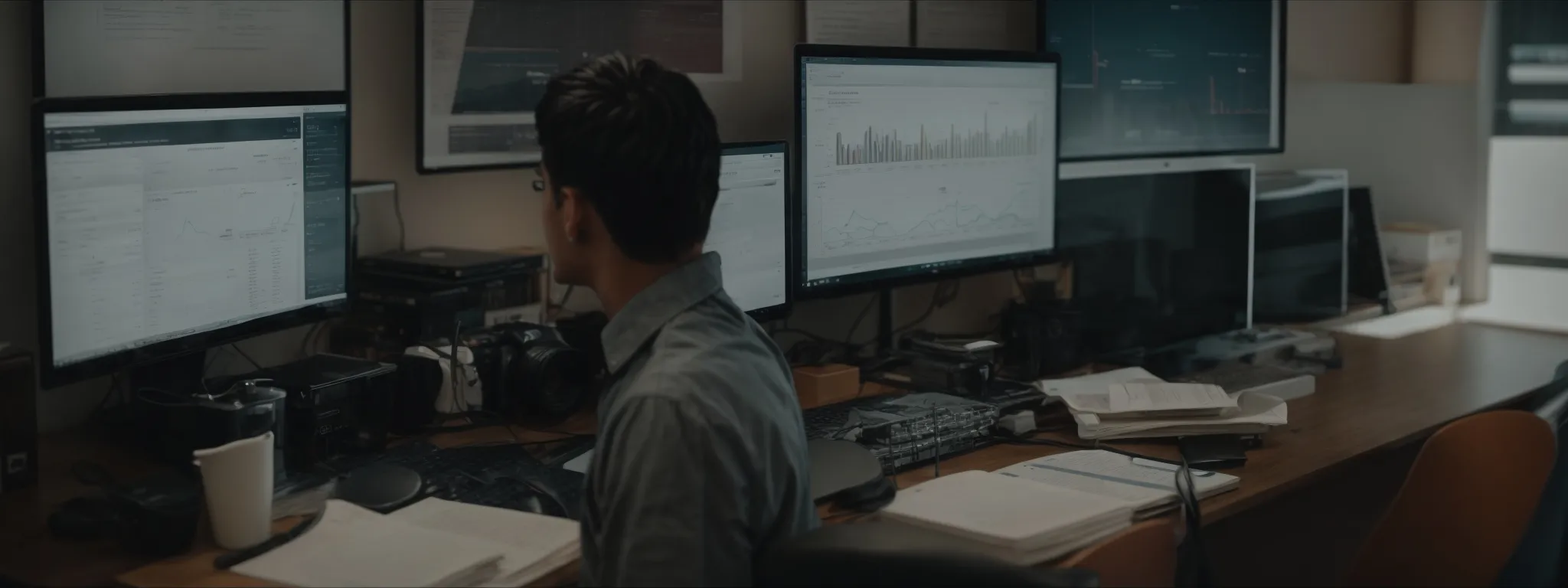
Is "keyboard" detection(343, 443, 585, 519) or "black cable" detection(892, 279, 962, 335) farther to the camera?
"black cable" detection(892, 279, 962, 335)

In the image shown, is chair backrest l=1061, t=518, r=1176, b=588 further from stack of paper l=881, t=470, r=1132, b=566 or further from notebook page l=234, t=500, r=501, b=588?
notebook page l=234, t=500, r=501, b=588

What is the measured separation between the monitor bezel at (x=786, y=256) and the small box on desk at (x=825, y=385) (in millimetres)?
114

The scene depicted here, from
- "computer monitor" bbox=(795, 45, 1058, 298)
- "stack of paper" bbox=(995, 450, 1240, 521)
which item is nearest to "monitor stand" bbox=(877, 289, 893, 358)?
"computer monitor" bbox=(795, 45, 1058, 298)

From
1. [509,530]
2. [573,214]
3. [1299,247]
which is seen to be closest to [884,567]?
[573,214]

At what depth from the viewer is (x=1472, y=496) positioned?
2.32 meters

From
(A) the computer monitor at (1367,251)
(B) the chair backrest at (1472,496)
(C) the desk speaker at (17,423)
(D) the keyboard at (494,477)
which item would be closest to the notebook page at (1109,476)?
(B) the chair backrest at (1472,496)

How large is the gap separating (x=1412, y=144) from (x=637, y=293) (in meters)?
3.04

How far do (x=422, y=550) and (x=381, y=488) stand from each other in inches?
9.5

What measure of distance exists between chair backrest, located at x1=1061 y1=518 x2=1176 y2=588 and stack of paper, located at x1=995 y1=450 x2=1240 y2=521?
0.52 feet

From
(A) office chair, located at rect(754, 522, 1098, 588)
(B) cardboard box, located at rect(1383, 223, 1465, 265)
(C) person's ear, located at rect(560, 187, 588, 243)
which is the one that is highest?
(C) person's ear, located at rect(560, 187, 588, 243)

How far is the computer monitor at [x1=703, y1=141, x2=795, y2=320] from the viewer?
2.44 meters

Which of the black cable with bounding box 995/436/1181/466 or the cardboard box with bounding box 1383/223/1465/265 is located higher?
the cardboard box with bounding box 1383/223/1465/265

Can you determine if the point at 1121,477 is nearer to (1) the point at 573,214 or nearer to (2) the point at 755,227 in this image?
(2) the point at 755,227

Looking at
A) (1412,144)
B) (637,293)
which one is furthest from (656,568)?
(1412,144)
